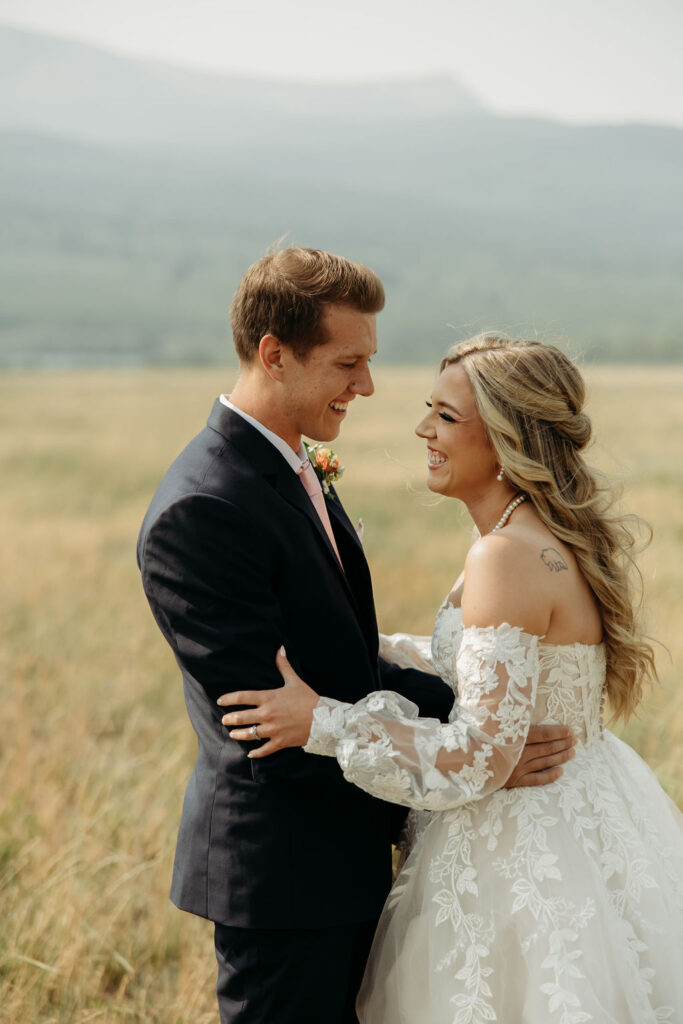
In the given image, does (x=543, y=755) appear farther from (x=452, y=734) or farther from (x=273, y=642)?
(x=273, y=642)

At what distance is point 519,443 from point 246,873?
1643 mm

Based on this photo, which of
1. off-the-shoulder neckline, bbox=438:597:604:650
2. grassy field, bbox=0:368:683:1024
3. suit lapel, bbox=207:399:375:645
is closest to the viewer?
off-the-shoulder neckline, bbox=438:597:604:650

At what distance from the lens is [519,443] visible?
129 inches

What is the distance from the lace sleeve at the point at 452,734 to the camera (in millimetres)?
2867

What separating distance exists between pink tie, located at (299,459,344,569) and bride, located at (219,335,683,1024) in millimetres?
401

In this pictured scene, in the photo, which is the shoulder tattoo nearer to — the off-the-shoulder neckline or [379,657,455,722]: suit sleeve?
the off-the-shoulder neckline

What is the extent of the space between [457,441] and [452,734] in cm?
101

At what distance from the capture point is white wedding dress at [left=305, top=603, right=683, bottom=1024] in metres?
2.91

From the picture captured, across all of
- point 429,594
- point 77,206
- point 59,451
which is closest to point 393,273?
point 77,206

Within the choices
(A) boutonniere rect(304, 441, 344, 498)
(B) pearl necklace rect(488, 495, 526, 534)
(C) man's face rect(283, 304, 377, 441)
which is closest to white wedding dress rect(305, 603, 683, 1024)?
(B) pearl necklace rect(488, 495, 526, 534)

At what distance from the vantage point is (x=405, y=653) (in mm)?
4012

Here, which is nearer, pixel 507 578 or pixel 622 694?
pixel 507 578

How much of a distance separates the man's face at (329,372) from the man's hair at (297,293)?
1.1 inches

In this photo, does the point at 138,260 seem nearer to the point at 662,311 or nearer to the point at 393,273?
the point at 393,273
